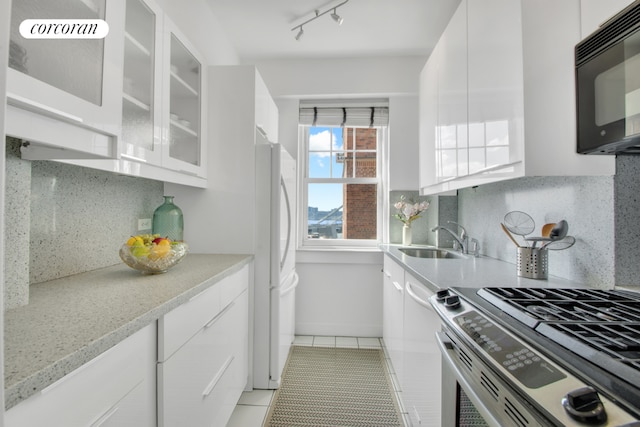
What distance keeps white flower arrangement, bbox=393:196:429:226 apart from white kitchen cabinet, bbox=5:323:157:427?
7.82 feet

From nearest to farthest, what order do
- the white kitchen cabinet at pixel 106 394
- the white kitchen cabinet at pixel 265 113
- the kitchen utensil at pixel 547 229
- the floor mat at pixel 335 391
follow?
the white kitchen cabinet at pixel 106 394, the kitchen utensil at pixel 547 229, the floor mat at pixel 335 391, the white kitchen cabinet at pixel 265 113

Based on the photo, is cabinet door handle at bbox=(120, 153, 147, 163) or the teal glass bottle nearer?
cabinet door handle at bbox=(120, 153, 147, 163)

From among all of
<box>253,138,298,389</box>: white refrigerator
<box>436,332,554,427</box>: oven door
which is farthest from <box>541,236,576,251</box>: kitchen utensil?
<box>253,138,298,389</box>: white refrigerator

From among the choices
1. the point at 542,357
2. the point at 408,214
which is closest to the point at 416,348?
the point at 542,357

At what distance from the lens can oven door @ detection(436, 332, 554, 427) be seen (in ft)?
1.93

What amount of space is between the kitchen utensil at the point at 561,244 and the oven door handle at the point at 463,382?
0.68 metres

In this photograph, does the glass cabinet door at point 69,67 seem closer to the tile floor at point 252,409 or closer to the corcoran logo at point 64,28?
the corcoran logo at point 64,28

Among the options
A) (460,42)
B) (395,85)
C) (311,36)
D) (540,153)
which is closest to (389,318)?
(540,153)

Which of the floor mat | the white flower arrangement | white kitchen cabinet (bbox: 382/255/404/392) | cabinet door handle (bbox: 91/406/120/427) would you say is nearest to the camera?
cabinet door handle (bbox: 91/406/120/427)

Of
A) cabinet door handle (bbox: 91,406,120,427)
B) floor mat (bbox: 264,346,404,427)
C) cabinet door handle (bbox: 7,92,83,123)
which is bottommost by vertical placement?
floor mat (bbox: 264,346,404,427)

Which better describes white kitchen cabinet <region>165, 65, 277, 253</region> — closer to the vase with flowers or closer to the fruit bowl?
the fruit bowl

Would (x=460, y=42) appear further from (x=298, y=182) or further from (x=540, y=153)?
(x=298, y=182)

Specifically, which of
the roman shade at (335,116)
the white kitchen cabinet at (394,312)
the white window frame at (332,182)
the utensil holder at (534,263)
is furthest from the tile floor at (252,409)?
the roman shade at (335,116)

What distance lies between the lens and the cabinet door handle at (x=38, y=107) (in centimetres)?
74
